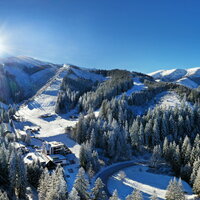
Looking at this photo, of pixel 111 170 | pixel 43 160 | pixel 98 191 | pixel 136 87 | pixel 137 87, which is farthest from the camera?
pixel 136 87

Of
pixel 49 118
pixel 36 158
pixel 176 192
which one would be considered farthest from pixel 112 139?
pixel 49 118

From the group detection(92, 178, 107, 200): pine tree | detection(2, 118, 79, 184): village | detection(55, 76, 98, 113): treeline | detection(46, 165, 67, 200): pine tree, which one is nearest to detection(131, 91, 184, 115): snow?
detection(55, 76, 98, 113): treeline

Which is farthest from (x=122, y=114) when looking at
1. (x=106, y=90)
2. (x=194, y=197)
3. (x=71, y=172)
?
(x=194, y=197)

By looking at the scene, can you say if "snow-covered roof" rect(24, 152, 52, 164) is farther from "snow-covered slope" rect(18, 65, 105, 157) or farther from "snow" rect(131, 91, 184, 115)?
"snow" rect(131, 91, 184, 115)

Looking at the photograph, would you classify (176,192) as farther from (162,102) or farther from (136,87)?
(136,87)

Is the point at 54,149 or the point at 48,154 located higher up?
the point at 54,149

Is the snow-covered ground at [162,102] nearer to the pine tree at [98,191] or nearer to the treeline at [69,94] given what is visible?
the treeline at [69,94]

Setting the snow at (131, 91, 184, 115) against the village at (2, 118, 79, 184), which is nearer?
the village at (2, 118, 79, 184)

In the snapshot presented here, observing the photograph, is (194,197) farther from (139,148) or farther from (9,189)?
(9,189)

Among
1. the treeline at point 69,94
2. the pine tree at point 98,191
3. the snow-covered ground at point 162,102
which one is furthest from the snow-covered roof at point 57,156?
the treeline at point 69,94
